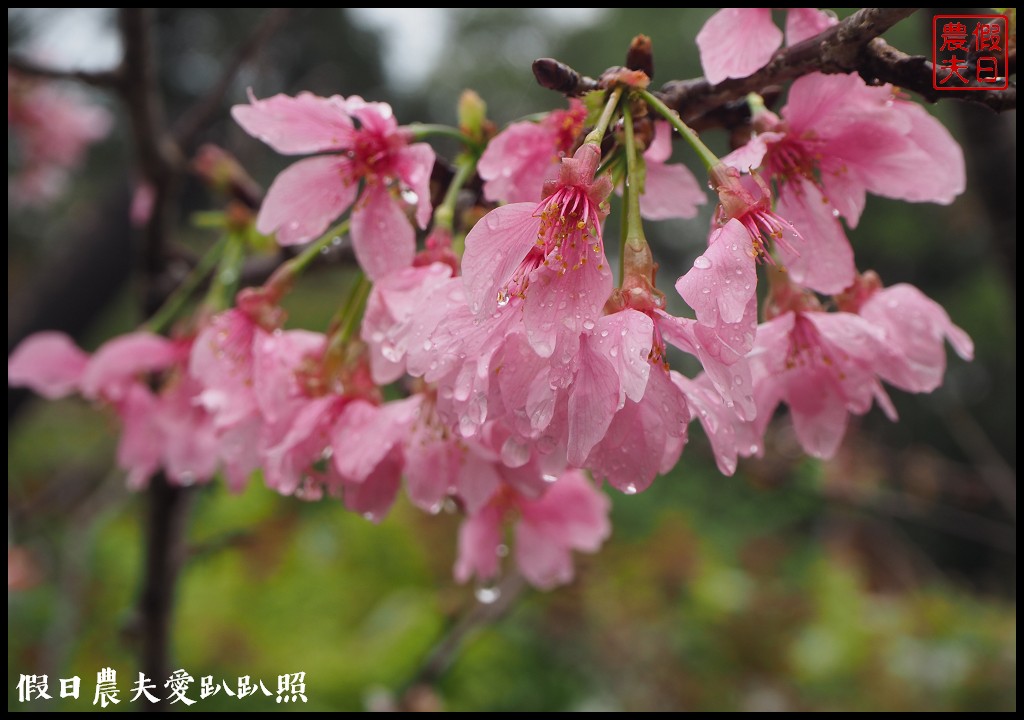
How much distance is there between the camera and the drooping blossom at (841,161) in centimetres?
49

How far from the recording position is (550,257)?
403 mm

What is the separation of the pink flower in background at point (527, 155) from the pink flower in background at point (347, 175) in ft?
0.15

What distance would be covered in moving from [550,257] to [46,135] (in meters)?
2.46

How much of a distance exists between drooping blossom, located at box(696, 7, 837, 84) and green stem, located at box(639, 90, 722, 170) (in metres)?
0.04

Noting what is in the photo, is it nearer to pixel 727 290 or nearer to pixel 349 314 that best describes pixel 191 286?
pixel 349 314

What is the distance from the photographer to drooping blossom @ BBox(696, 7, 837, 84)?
0.47 m

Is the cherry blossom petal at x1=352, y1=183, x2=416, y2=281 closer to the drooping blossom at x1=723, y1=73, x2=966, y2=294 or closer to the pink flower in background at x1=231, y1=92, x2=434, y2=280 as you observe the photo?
the pink flower in background at x1=231, y1=92, x2=434, y2=280

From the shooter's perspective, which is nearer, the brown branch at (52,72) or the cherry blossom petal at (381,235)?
the cherry blossom petal at (381,235)

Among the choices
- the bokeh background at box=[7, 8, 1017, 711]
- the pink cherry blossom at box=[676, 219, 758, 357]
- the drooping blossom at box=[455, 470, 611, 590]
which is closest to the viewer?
the pink cherry blossom at box=[676, 219, 758, 357]

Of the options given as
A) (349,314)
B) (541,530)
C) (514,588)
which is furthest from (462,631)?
(349,314)

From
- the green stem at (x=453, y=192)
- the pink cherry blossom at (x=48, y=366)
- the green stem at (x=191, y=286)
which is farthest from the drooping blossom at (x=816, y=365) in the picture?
the pink cherry blossom at (x=48, y=366)

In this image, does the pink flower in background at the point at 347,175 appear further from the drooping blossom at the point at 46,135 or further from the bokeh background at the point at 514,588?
the drooping blossom at the point at 46,135

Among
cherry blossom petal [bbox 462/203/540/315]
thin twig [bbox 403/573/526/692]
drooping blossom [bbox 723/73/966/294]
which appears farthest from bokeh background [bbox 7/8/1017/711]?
cherry blossom petal [bbox 462/203/540/315]

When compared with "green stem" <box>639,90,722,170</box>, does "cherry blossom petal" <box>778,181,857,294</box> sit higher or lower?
lower
